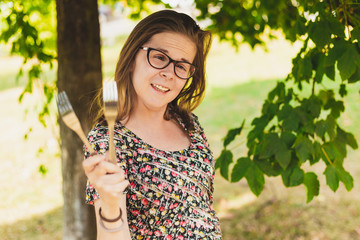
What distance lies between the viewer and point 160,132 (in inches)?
73.6

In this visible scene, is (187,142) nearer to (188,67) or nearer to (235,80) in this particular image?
(188,67)

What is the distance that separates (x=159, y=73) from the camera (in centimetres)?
170

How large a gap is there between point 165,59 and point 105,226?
0.78m

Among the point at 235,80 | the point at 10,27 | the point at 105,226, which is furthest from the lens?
the point at 235,80

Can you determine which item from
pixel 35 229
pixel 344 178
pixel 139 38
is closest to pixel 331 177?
pixel 344 178

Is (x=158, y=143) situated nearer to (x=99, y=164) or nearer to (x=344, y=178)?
(x=99, y=164)

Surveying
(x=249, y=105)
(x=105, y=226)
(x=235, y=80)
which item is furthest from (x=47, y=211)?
(x=235, y=80)

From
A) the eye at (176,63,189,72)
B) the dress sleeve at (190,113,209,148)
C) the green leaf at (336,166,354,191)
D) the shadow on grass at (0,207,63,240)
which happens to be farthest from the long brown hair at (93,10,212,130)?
the shadow on grass at (0,207,63,240)

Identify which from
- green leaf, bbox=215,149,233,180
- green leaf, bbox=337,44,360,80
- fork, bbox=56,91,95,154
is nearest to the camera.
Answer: fork, bbox=56,91,95,154

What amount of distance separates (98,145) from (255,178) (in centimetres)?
90

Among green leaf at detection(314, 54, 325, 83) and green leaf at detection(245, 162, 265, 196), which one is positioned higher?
green leaf at detection(314, 54, 325, 83)

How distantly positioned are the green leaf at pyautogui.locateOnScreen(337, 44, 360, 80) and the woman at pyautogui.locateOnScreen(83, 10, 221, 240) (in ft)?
2.13

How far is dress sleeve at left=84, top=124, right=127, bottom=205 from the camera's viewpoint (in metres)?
1.52

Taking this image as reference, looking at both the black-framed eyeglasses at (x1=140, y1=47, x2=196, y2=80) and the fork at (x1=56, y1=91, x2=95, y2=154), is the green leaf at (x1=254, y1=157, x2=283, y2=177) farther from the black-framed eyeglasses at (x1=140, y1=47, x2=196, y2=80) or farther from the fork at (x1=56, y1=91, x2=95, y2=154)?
the fork at (x1=56, y1=91, x2=95, y2=154)
